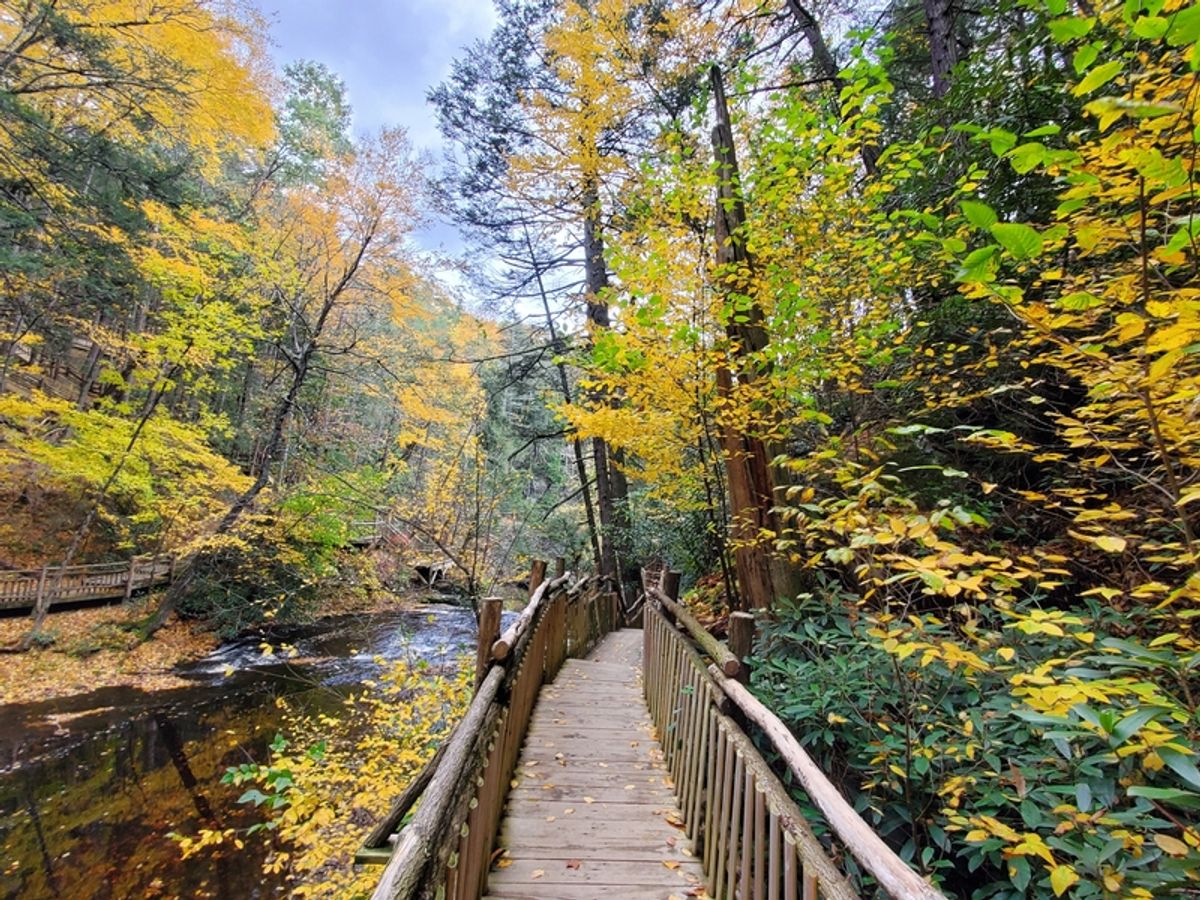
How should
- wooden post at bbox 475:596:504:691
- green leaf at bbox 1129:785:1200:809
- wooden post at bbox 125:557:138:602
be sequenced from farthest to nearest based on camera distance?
wooden post at bbox 125:557:138:602
wooden post at bbox 475:596:504:691
green leaf at bbox 1129:785:1200:809

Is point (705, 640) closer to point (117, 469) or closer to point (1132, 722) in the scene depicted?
point (1132, 722)

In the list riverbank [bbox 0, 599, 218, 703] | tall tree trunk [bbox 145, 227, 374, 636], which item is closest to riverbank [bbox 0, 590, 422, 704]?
riverbank [bbox 0, 599, 218, 703]

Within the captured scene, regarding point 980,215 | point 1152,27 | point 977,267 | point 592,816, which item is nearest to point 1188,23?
point 1152,27

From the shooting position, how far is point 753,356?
11.5 ft

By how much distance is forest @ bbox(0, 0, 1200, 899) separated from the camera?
1.77 m

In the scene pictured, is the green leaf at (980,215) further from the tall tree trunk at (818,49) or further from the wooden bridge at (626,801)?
the tall tree trunk at (818,49)

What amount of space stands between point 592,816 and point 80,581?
47.9ft

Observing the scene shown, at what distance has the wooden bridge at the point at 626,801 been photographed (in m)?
1.59

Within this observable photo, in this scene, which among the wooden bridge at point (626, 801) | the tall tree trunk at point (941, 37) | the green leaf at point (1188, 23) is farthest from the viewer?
the tall tree trunk at point (941, 37)

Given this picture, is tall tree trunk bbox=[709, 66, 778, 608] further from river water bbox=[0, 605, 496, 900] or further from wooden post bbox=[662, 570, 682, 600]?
river water bbox=[0, 605, 496, 900]

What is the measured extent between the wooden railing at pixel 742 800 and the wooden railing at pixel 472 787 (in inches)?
44.4

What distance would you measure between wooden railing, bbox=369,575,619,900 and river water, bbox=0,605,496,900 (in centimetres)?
309

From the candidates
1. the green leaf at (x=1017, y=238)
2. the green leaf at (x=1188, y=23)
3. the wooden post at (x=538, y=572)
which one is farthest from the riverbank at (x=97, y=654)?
the green leaf at (x=1188, y=23)

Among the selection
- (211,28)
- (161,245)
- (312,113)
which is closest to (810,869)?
(211,28)
